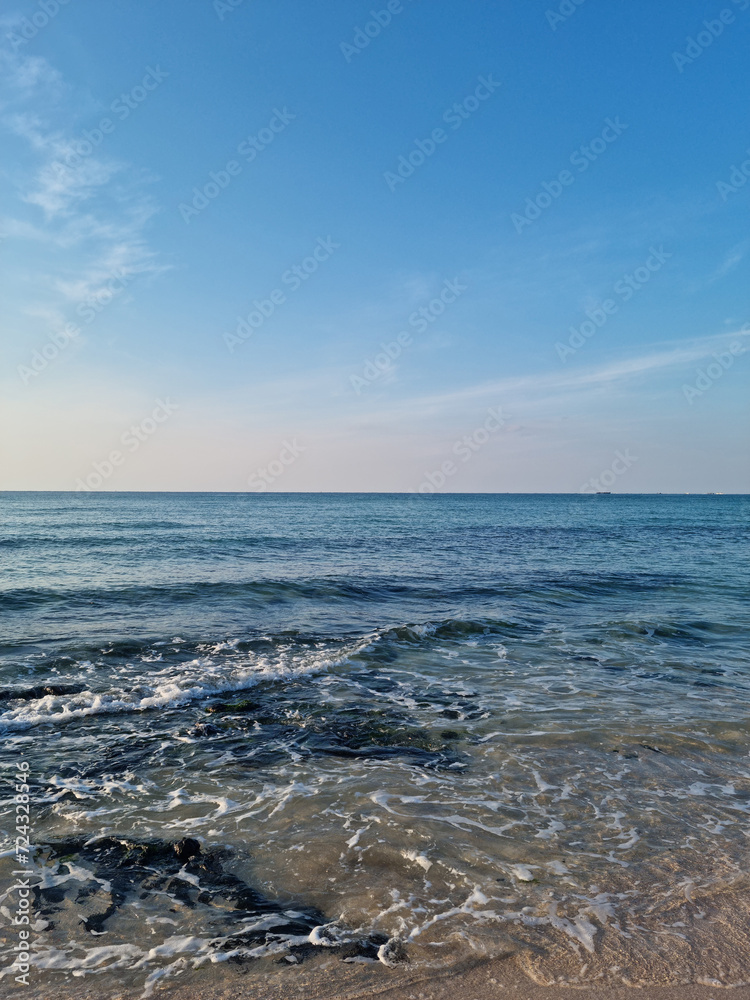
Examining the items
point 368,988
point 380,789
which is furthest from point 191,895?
point 380,789

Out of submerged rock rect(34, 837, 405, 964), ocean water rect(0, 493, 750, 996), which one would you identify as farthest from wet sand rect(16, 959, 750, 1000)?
submerged rock rect(34, 837, 405, 964)

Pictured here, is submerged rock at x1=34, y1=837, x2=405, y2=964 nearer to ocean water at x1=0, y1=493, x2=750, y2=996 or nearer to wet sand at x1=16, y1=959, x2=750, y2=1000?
ocean water at x1=0, y1=493, x2=750, y2=996

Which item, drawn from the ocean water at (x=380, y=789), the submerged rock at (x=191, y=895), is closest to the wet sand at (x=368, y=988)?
the ocean water at (x=380, y=789)

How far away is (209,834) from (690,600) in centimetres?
1841

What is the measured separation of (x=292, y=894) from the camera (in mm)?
4805

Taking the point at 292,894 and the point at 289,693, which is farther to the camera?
the point at 289,693

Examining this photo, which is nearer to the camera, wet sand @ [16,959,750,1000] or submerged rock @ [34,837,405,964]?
wet sand @ [16,959,750,1000]

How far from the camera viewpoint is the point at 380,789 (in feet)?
21.9

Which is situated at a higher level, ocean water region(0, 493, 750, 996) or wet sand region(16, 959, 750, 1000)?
wet sand region(16, 959, 750, 1000)

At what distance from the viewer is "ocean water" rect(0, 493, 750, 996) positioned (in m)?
4.29

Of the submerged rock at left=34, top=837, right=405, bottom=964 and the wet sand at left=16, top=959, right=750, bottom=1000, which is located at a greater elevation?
the wet sand at left=16, top=959, right=750, bottom=1000

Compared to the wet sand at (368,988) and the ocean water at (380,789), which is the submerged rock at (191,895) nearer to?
the ocean water at (380,789)

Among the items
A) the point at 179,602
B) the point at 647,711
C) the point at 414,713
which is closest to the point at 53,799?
the point at 414,713

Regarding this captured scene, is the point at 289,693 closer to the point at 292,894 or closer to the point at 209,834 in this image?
the point at 209,834
